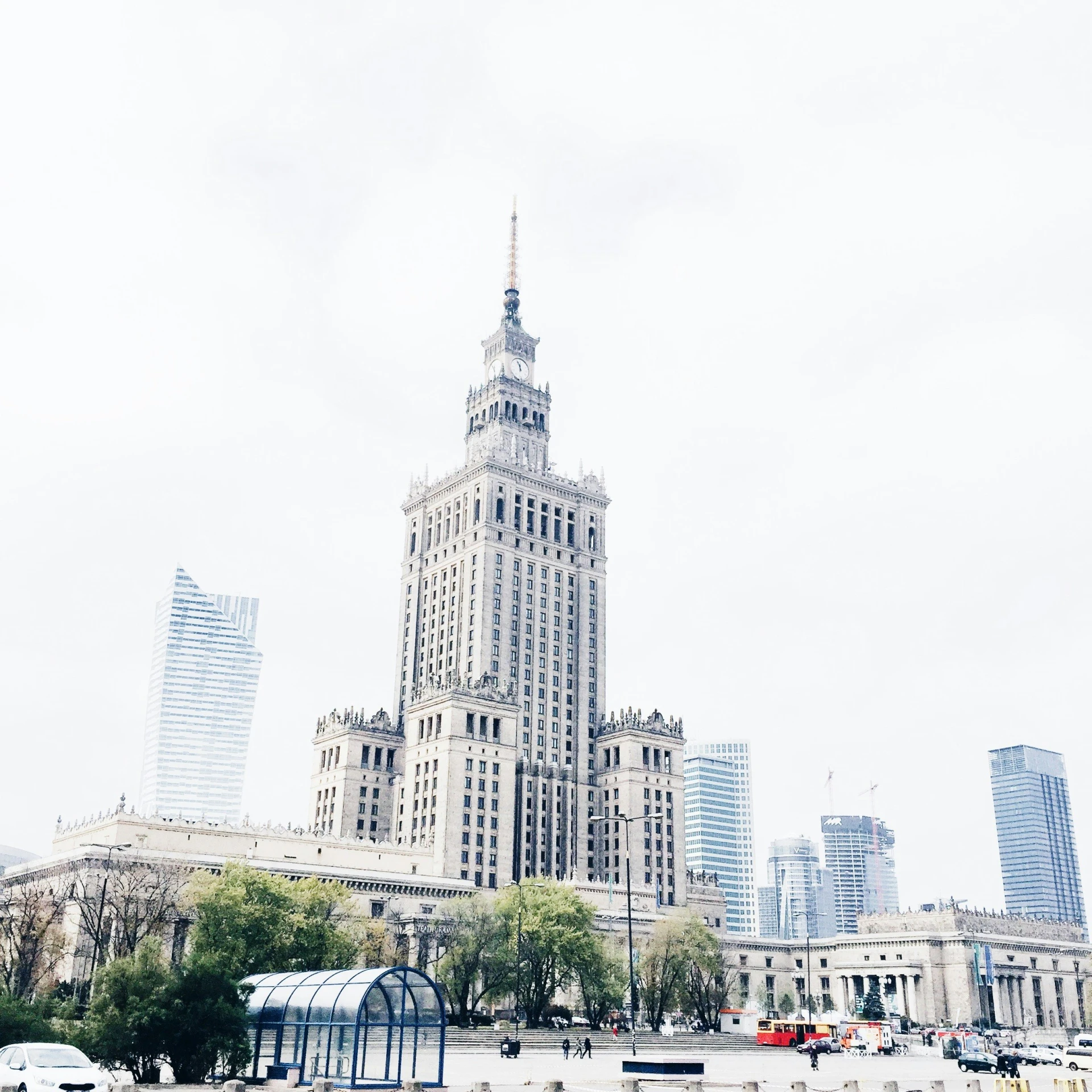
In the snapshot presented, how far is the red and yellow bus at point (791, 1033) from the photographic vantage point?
4368 inches

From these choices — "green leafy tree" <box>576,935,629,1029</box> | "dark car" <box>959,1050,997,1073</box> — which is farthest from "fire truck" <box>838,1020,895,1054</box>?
"dark car" <box>959,1050,997,1073</box>

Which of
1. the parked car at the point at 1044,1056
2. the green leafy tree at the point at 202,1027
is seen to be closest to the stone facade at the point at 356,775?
the parked car at the point at 1044,1056

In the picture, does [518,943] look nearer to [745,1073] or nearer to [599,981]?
[599,981]

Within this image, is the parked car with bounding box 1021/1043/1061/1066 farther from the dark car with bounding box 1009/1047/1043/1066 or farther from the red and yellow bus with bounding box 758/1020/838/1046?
the red and yellow bus with bounding box 758/1020/838/1046

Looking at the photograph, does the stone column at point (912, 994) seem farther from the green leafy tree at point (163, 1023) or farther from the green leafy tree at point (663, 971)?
the green leafy tree at point (163, 1023)

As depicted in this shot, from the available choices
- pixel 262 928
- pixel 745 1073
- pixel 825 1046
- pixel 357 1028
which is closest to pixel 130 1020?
pixel 357 1028

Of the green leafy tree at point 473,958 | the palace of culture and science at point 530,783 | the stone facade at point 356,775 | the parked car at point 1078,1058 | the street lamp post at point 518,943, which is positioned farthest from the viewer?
the stone facade at point 356,775

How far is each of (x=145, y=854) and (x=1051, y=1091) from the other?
Answer: 90.6 metres

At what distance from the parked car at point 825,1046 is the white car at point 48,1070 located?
69.9m

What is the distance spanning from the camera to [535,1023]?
10812cm

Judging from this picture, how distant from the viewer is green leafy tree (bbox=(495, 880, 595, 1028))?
10681 centimetres

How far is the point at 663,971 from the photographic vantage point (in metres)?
120

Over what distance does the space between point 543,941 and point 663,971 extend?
2004cm

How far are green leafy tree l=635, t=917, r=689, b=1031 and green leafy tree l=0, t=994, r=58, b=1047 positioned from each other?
77799mm
